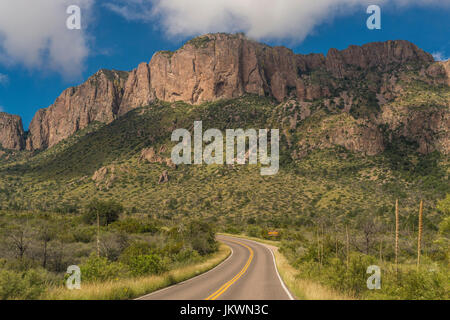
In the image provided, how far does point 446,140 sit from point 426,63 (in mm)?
64228

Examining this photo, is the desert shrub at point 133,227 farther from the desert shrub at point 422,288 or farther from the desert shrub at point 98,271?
the desert shrub at point 422,288

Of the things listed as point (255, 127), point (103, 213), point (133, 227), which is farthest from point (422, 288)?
point (255, 127)

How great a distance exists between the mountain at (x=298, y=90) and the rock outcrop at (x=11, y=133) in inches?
28.4

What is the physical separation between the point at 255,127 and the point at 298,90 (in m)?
43.0

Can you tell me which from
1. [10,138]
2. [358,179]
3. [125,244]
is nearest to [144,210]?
[125,244]

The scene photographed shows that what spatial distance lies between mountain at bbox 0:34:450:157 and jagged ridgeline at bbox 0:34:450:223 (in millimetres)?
565

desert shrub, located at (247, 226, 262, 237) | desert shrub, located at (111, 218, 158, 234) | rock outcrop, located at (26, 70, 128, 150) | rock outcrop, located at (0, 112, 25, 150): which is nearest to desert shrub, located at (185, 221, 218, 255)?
desert shrub, located at (111, 218, 158, 234)

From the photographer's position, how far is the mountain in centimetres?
8288

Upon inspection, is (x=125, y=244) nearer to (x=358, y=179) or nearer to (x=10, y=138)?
(x=358, y=179)

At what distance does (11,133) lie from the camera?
167m

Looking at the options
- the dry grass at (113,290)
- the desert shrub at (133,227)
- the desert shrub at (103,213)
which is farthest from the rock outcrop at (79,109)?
the dry grass at (113,290)

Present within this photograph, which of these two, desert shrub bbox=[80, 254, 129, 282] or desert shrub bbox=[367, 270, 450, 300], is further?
desert shrub bbox=[80, 254, 129, 282]

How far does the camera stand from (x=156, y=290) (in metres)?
13.6

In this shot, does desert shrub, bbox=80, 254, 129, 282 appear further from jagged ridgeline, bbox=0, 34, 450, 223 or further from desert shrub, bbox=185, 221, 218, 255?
jagged ridgeline, bbox=0, 34, 450, 223
